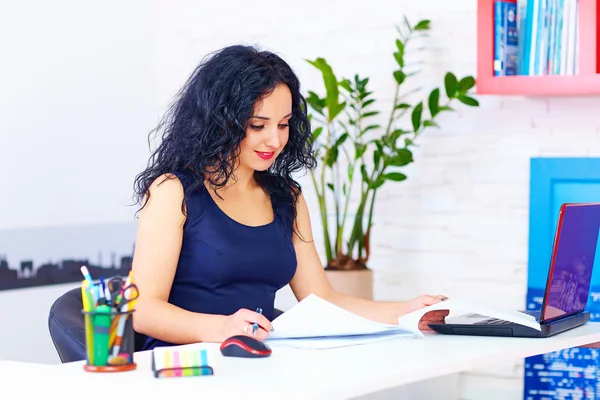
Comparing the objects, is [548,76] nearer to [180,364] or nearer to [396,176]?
[396,176]

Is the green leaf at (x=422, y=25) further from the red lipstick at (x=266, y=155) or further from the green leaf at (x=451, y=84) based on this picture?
the red lipstick at (x=266, y=155)

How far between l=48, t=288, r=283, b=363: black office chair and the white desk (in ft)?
1.20

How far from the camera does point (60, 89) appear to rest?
133 inches

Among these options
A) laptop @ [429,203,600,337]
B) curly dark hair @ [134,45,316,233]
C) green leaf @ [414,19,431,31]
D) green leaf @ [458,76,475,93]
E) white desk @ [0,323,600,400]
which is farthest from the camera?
green leaf @ [414,19,431,31]

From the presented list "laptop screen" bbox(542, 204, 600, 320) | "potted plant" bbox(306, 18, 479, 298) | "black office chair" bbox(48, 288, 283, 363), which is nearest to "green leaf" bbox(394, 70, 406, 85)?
"potted plant" bbox(306, 18, 479, 298)

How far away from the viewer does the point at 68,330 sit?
1913 millimetres

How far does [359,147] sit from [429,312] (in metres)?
1.29

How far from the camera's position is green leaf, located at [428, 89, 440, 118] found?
3.01m

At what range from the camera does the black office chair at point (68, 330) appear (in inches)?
74.2

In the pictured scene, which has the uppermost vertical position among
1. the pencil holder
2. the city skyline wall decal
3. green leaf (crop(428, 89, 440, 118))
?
green leaf (crop(428, 89, 440, 118))

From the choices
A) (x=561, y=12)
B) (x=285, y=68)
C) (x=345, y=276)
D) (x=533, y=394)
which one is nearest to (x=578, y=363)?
(x=533, y=394)

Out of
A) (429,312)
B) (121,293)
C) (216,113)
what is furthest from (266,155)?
(121,293)

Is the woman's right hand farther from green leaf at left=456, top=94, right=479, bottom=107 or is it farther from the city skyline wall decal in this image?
the city skyline wall decal

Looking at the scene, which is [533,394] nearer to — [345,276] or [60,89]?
[345,276]
